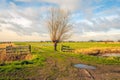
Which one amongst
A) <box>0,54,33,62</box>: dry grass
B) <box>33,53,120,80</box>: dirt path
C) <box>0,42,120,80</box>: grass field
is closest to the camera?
<box>33,53,120,80</box>: dirt path

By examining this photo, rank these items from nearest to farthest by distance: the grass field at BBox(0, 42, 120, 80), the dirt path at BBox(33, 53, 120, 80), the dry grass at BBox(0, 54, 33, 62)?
1. the dirt path at BBox(33, 53, 120, 80)
2. the grass field at BBox(0, 42, 120, 80)
3. the dry grass at BBox(0, 54, 33, 62)

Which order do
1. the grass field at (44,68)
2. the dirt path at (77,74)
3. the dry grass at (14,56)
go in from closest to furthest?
the dirt path at (77,74)
the grass field at (44,68)
the dry grass at (14,56)

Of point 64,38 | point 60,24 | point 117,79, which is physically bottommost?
point 117,79

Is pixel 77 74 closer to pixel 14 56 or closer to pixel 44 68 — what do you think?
pixel 44 68

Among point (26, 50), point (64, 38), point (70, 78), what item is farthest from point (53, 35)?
point (70, 78)

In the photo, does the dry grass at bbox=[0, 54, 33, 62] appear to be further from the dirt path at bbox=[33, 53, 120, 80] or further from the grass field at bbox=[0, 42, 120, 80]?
the dirt path at bbox=[33, 53, 120, 80]

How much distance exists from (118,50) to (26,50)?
28040 millimetres

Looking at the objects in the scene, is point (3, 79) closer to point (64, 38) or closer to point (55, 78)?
point (55, 78)

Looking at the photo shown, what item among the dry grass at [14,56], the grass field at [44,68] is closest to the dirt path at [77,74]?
the grass field at [44,68]

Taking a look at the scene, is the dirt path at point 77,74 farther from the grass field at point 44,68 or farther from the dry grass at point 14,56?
the dry grass at point 14,56

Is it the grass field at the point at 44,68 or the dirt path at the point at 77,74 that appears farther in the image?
the grass field at the point at 44,68

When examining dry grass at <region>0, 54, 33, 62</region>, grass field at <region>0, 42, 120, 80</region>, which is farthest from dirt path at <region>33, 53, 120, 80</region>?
dry grass at <region>0, 54, 33, 62</region>

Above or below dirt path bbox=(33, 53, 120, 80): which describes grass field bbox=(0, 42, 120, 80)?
above

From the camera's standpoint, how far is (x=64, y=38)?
172 ft
